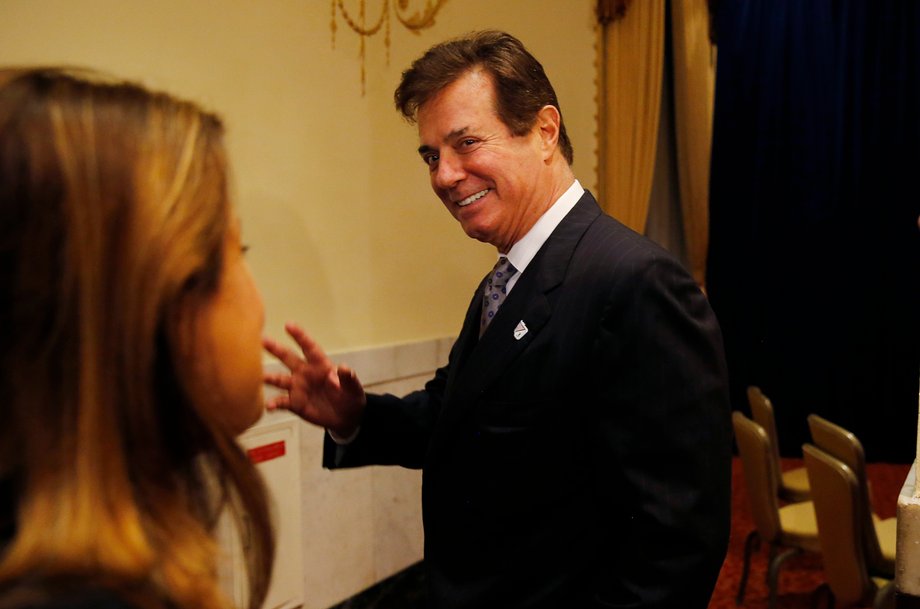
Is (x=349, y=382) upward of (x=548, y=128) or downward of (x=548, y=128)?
downward

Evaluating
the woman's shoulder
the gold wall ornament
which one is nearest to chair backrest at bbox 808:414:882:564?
the gold wall ornament

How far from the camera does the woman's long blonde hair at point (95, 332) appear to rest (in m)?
0.59

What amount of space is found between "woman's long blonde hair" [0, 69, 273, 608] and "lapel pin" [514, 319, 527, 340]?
0.88 metres

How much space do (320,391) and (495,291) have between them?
0.42 m

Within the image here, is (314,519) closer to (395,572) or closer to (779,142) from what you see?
(395,572)

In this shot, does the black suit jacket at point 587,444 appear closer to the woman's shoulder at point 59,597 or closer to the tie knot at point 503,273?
the tie knot at point 503,273

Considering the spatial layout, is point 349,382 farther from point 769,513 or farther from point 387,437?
point 769,513

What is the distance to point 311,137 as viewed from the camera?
315cm

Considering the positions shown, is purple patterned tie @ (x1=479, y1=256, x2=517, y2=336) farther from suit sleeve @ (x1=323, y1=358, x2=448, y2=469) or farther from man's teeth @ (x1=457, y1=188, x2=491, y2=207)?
suit sleeve @ (x1=323, y1=358, x2=448, y2=469)

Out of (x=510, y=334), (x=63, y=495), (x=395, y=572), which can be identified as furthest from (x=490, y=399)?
(x=395, y=572)

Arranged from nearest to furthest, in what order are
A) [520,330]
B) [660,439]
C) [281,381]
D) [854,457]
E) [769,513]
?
[660,439] → [520,330] → [281,381] → [854,457] → [769,513]

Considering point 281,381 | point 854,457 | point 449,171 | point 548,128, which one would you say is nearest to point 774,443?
point 854,457

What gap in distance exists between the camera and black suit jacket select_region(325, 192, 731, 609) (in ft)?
4.38

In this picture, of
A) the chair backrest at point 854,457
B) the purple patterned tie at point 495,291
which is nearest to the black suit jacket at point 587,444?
the purple patterned tie at point 495,291
